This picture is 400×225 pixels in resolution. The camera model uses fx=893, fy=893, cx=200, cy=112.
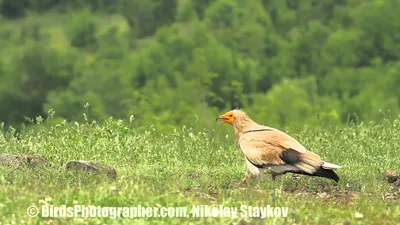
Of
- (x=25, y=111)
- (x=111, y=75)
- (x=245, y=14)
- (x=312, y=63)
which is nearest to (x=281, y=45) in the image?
(x=312, y=63)

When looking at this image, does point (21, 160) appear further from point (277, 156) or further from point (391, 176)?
point (391, 176)

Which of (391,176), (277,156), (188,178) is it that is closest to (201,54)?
(391,176)

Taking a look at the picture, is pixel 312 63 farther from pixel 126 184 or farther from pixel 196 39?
pixel 126 184

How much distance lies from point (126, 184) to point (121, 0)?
143080 millimetres

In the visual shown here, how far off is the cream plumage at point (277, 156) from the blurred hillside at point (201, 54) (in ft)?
223

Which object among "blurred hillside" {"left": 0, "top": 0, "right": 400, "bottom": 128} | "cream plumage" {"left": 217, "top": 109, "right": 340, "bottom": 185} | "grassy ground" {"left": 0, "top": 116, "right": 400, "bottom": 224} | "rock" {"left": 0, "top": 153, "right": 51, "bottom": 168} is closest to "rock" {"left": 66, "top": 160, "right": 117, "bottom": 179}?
"grassy ground" {"left": 0, "top": 116, "right": 400, "bottom": 224}

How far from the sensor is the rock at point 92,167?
1120 cm

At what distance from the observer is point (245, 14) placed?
463ft

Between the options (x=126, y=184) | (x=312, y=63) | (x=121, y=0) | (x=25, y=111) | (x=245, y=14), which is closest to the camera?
(x=126, y=184)

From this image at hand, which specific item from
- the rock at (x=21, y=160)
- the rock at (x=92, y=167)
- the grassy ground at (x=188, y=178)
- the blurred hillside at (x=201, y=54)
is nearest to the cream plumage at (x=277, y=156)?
the grassy ground at (x=188, y=178)

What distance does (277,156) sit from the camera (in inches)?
446

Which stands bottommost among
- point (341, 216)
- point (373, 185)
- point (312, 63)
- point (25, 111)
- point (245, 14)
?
point (341, 216)

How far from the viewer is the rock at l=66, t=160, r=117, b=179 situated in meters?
11.2

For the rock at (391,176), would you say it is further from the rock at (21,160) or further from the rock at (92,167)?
the rock at (21,160)
